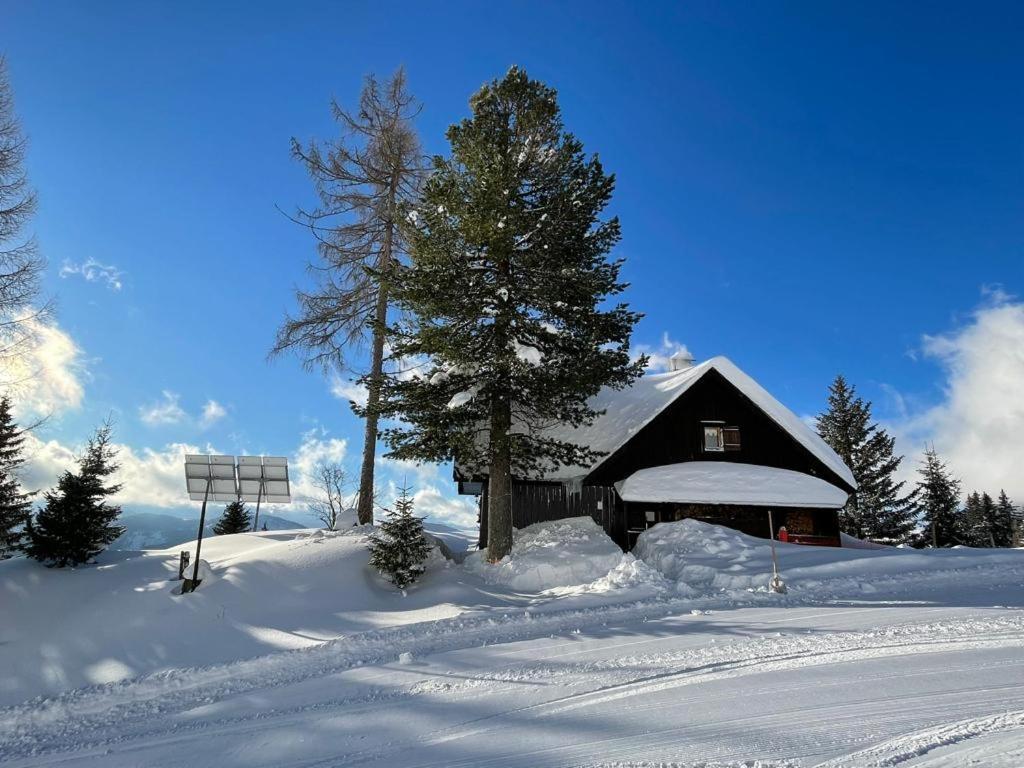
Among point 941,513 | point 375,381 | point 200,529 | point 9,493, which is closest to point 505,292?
point 375,381

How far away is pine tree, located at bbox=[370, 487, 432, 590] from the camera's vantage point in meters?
11.9

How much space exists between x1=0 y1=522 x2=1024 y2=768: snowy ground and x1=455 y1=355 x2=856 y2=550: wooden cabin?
652 cm

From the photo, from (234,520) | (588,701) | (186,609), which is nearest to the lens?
(588,701)

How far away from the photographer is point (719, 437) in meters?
19.2

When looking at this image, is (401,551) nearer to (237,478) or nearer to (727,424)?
(237,478)

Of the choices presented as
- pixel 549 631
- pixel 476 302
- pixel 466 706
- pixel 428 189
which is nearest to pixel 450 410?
pixel 476 302

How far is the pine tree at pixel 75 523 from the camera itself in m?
13.2

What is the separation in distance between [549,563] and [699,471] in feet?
24.4

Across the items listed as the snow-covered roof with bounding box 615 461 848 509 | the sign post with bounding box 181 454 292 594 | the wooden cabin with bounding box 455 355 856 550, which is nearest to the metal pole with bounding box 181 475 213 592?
the sign post with bounding box 181 454 292 594

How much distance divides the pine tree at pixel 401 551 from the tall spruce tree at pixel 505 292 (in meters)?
1.78

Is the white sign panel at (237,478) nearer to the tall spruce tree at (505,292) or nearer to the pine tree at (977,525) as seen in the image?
the tall spruce tree at (505,292)

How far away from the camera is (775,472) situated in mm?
18344

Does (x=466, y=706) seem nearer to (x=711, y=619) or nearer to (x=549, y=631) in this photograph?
(x=549, y=631)

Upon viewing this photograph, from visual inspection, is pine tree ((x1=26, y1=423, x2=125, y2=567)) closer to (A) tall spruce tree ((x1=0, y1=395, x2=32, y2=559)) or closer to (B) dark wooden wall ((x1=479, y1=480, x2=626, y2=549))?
(A) tall spruce tree ((x1=0, y1=395, x2=32, y2=559))
